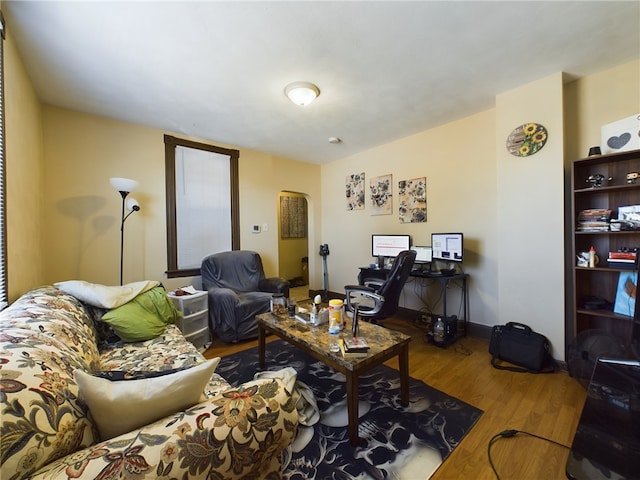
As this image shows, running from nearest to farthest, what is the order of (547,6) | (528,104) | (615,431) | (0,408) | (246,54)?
1. (0,408)
2. (615,431)
3. (547,6)
4. (246,54)
5. (528,104)

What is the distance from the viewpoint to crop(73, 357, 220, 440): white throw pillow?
2.48 ft

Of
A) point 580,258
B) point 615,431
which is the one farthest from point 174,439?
point 580,258

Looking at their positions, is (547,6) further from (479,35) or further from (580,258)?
(580,258)

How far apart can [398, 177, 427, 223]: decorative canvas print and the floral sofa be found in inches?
122

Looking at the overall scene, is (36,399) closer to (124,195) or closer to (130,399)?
(130,399)

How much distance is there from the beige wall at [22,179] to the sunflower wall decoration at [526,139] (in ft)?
12.5

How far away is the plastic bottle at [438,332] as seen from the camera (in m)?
2.72

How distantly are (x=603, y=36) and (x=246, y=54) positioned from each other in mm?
2493

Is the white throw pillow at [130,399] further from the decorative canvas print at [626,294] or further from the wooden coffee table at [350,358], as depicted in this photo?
the decorative canvas print at [626,294]

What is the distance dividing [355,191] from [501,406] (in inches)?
129

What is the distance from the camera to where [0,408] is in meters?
0.59

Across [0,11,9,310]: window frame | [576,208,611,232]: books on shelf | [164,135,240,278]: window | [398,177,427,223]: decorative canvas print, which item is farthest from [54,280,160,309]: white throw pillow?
[576,208,611,232]: books on shelf

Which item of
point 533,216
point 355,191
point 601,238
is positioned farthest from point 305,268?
point 601,238

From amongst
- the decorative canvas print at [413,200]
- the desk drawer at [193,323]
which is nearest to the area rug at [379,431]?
the desk drawer at [193,323]
